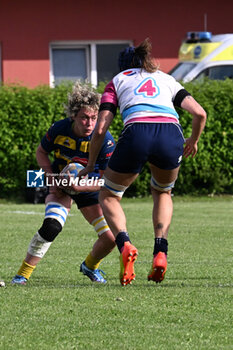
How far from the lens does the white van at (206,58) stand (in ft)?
61.4

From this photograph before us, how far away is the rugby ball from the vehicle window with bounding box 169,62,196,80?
11.8 metres

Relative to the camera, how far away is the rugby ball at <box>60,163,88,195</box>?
707 centimetres

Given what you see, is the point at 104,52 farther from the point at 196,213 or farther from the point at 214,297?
the point at 214,297

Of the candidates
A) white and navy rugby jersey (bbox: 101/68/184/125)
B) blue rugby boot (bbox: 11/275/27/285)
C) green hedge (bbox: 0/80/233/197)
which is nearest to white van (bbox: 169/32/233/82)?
Result: green hedge (bbox: 0/80/233/197)

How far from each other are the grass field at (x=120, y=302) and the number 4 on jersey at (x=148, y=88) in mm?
1462

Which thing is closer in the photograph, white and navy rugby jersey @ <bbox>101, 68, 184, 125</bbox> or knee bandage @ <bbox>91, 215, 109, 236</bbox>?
white and navy rugby jersey @ <bbox>101, 68, 184, 125</bbox>

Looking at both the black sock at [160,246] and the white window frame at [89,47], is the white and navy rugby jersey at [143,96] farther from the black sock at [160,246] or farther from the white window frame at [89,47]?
the white window frame at [89,47]

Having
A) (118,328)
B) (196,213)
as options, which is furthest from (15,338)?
(196,213)

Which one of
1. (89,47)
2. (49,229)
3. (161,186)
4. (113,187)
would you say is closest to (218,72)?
(89,47)

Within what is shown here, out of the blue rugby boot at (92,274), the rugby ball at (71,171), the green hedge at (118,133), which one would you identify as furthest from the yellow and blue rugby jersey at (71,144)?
the green hedge at (118,133)

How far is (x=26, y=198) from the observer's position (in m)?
17.2

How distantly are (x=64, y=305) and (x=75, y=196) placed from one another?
64.0 inches

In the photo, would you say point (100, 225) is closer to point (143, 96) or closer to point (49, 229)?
point (49, 229)

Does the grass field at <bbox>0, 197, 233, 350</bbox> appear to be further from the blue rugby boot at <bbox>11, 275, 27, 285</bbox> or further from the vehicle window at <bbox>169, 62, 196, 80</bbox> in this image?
the vehicle window at <bbox>169, 62, 196, 80</bbox>
